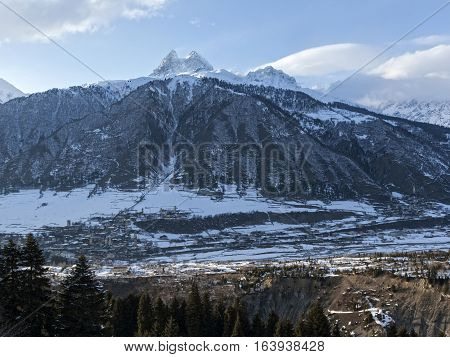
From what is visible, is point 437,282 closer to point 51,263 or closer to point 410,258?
point 410,258

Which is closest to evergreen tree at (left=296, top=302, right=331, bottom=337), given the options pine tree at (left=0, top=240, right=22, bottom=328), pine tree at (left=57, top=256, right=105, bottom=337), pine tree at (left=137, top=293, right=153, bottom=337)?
pine tree at (left=137, top=293, right=153, bottom=337)

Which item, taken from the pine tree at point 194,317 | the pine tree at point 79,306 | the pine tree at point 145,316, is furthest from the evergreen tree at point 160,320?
the pine tree at point 79,306

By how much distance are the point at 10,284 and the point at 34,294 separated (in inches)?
68.0

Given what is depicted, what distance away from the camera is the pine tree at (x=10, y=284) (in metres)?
36.1

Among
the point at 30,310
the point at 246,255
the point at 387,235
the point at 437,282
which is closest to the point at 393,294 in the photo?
the point at 437,282

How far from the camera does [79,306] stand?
3591 centimetres

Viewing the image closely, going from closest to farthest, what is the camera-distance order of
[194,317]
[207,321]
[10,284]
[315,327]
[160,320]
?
[10,284] → [315,327] → [160,320] → [194,317] → [207,321]

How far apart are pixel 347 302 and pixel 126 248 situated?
121m

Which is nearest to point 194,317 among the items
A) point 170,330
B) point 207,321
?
point 207,321

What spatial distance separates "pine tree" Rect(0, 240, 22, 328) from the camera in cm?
3613

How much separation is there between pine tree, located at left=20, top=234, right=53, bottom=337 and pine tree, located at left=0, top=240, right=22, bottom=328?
0.37m

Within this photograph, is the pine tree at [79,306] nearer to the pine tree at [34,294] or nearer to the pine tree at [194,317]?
the pine tree at [34,294]

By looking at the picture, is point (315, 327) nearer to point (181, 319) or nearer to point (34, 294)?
point (181, 319)

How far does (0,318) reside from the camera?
3500cm
